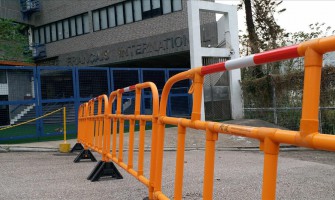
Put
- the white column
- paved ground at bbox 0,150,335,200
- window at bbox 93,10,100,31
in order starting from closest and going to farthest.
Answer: paved ground at bbox 0,150,335,200 < the white column < window at bbox 93,10,100,31

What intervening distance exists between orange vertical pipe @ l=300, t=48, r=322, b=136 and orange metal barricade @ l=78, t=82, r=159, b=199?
2.20 metres

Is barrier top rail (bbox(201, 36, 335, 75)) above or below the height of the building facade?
below

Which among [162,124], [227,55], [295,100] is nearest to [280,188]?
[162,124]

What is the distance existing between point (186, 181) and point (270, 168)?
3.98 meters

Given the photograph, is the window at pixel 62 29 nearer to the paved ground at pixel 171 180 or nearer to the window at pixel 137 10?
the window at pixel 137 10

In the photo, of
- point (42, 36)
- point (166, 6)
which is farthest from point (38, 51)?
point (166, 6)

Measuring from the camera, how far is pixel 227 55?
54.7ft

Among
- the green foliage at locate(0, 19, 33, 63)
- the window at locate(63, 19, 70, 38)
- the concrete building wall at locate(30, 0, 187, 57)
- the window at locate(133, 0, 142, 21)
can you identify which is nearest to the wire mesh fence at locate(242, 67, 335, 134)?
the concrete building wall at locate(30, 0, 187, 57)

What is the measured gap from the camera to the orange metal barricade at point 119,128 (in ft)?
12.7

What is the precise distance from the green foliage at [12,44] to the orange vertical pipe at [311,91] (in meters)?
23.5

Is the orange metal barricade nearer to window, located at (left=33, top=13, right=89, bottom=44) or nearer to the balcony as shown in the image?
window, located at (left=33, top=13, right=89, bottom=44)

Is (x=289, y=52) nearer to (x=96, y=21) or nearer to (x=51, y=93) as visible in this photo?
(x=51, y=93)

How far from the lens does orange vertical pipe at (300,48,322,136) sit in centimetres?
165

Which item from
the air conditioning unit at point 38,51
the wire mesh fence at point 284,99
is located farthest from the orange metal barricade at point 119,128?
the air conditioning unit at point 38,51
